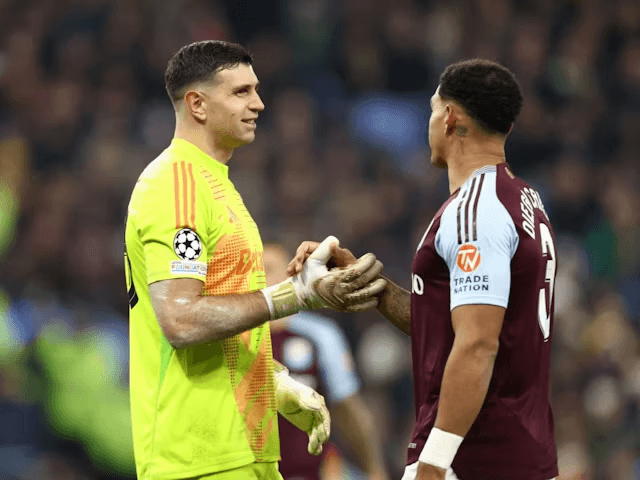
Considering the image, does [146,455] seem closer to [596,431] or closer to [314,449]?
[314,449]

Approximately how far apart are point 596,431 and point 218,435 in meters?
5.81

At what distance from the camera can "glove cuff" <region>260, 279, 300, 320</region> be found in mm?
3594

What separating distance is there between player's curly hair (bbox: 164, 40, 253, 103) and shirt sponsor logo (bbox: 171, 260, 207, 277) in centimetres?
84

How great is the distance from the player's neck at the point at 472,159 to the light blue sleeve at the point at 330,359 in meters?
2.32

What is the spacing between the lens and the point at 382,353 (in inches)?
327

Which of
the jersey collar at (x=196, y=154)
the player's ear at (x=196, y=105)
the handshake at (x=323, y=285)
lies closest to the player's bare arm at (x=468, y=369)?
the handshake at (x=323, y=285)

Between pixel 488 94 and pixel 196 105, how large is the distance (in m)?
1.19

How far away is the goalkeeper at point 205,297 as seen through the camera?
3.46m

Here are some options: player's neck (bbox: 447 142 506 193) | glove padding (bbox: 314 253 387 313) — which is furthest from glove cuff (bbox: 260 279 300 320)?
player's neck (bbox: 447 142 506 193)

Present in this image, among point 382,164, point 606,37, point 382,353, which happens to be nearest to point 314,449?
point 382,353

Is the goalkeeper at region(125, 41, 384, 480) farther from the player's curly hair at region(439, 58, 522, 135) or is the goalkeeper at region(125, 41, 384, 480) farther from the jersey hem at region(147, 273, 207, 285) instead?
the player's curly hair at region(439, 58, 522, 135)

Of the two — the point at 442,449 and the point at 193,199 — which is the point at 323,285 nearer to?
the point at 193,199

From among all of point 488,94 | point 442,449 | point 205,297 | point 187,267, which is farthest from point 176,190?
point 442,449

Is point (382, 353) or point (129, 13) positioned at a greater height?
point (129, 13)
